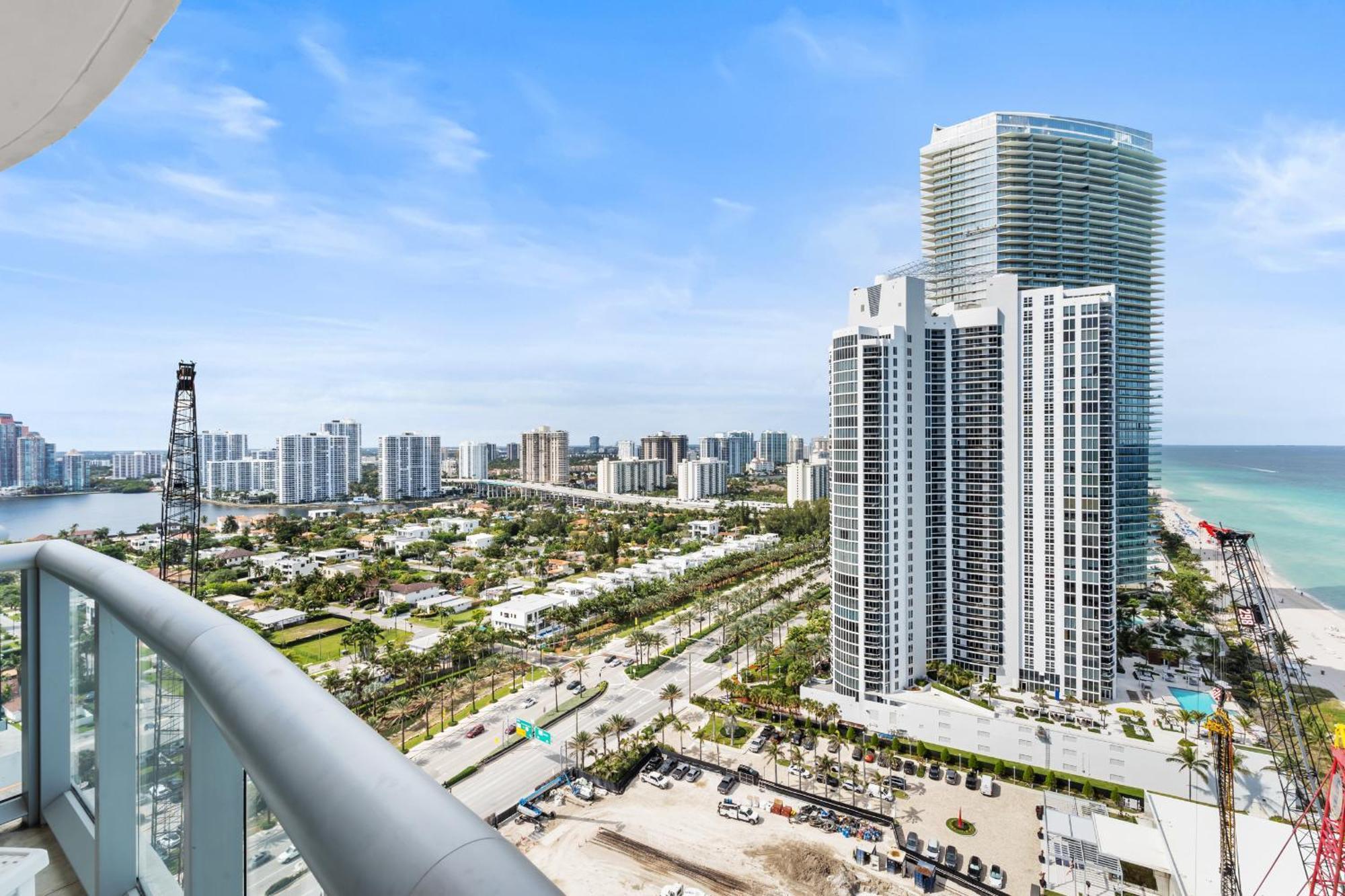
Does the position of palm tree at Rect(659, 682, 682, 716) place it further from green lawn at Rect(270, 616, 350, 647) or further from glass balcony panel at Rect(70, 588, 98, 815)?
glass balcony panel at Rect(70, 588, 98, 815)

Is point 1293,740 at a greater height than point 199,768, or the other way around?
point 199,768

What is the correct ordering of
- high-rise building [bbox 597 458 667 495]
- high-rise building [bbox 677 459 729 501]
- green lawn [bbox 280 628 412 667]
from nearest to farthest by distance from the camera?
green lawn [bbox 280 628 412 667], high-rise building [bbox 677 459 729 501], high-rise building [bbox 597 458 667 495]

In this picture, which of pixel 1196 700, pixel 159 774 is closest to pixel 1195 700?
pixel 1196 700

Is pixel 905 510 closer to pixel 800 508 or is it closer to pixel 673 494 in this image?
pixel 800 508

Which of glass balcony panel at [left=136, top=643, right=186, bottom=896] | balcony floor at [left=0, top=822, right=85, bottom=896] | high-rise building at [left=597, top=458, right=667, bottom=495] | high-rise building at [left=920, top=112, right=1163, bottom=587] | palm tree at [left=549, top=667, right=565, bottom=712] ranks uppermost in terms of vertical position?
high-rise building at [left=920, top=112, right=1163, bottom=587]

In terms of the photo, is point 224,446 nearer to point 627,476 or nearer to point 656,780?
point 627,476

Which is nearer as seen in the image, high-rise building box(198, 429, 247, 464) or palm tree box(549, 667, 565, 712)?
palm tree box(549, 667, 565, 712)

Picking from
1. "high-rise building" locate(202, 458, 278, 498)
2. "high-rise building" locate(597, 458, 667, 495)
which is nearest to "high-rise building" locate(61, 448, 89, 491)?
"high-rise building" locate(202, 458, 278, 498)

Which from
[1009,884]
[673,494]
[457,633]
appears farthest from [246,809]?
[673,494]
